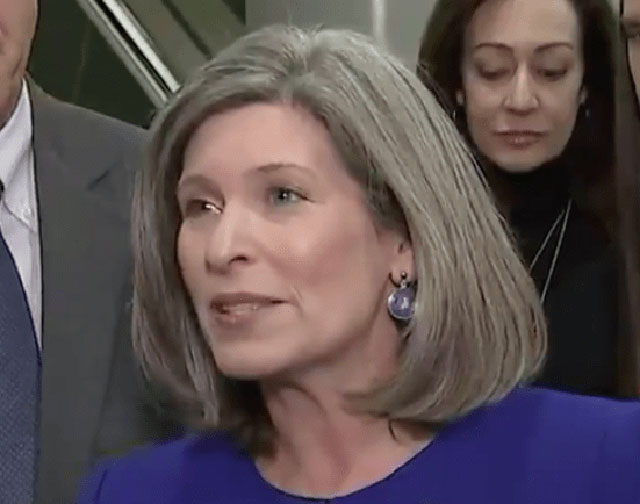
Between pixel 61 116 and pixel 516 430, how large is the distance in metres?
0.68

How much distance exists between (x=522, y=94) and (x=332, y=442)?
88 centimetres

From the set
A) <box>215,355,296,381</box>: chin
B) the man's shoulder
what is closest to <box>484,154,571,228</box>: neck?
the man's shoulder

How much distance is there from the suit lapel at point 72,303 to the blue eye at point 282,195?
0.36m

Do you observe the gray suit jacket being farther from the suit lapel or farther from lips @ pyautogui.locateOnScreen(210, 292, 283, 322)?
lips @ pyautogui.locateOnScreen(210, 292, 283, 322)

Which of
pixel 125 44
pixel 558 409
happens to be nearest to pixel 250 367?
pixel 558 409

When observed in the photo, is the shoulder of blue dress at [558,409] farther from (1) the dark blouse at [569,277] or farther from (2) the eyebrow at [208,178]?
(1) the dark blouse at [569,277]

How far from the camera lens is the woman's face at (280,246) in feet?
4.21

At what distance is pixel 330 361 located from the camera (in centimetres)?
135

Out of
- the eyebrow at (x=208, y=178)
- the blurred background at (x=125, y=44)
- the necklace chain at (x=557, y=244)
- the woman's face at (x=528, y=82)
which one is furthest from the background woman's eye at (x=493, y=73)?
the blurred background at (x=125, y=44)

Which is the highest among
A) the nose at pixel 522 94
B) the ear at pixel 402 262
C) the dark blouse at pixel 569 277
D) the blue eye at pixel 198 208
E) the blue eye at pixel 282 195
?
the blue eye at pixel 282 195

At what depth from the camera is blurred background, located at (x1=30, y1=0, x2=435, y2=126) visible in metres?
4.26

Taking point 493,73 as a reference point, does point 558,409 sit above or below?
below

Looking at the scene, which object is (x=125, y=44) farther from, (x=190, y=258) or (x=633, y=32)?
(x=190, y=258)

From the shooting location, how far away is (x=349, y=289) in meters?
1.31
